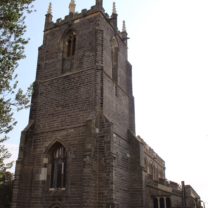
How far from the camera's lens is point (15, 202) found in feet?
61.8

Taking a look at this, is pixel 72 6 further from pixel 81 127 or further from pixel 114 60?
pixel 81 127

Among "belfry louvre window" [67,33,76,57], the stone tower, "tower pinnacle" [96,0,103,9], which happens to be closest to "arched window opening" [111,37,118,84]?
the stone tower

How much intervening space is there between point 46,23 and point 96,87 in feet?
30.2

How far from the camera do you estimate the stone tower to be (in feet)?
58.7

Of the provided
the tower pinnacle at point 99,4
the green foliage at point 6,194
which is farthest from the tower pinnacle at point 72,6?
the green foliage at point 6,194

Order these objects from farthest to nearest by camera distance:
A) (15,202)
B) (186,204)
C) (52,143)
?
(186,204) < (52,143) < (15,202)

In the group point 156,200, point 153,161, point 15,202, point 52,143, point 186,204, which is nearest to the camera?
point 15,202

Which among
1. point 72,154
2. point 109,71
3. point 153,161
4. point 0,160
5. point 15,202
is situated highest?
point 109,71

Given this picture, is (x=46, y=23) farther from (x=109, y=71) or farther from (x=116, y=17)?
(x=109, y=71)

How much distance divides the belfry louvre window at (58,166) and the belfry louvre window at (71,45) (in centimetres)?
734

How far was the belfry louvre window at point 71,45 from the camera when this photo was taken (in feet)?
76.8

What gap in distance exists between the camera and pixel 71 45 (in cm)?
2375

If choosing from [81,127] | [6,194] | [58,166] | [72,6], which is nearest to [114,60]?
[72,6]

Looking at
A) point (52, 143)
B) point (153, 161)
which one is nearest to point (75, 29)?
point (52, 143)
